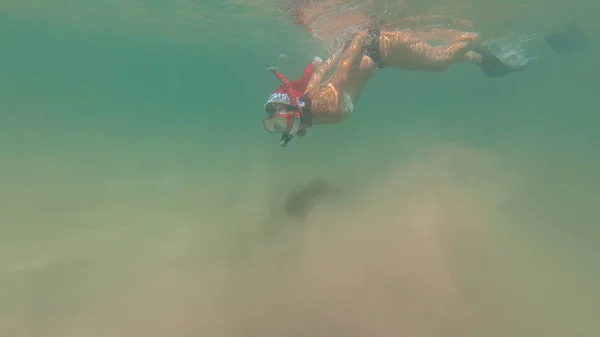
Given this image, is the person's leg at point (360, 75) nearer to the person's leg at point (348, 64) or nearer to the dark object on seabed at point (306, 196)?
the person's leg at point (348, 64)

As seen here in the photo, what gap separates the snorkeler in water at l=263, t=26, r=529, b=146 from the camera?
5273 mm

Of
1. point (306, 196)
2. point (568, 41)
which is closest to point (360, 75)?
point (306, 196)

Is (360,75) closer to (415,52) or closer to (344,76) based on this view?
(344,76)

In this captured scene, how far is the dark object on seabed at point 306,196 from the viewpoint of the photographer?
7.76m

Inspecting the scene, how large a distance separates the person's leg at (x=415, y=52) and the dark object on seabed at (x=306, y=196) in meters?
3.63

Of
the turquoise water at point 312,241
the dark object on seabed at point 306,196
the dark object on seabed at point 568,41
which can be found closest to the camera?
the turquoise water at point 312,241

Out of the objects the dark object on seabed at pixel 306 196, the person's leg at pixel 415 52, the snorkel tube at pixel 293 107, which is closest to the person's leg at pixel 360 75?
the person's leg at pixel 415 52

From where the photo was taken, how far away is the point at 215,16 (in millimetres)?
19594

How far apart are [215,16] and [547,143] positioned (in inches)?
765

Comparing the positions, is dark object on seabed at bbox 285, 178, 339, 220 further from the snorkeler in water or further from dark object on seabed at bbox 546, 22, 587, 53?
dark object on seabed at bbox 546, 22, 587, 53

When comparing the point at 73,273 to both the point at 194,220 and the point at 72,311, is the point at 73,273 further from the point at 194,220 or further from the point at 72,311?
the point at 194,220

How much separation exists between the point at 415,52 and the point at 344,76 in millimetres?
2285

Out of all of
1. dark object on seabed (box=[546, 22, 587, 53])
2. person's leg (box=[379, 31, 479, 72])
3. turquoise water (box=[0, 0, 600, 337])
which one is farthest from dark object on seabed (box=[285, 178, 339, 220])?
dark object on seabed (box=[546, 22, 587, 53])

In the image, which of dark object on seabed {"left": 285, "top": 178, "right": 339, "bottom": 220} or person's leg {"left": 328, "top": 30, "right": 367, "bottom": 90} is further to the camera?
dark object on seabed {"left": 285, "top": 178, "right": 339, "bottom": 220}
